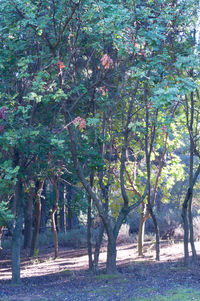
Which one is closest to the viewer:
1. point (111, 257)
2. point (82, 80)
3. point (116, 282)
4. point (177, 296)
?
point (177, 296)

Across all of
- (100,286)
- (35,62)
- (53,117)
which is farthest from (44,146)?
(100,286)

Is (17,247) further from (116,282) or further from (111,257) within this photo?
(116,282)

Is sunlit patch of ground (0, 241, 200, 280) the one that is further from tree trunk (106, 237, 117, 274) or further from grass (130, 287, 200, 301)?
grass (130, 287, 200, 301)

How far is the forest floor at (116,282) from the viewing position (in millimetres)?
7379

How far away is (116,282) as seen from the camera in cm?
880

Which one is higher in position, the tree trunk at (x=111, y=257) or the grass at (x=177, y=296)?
the tree trunk at (x=111, y=257)

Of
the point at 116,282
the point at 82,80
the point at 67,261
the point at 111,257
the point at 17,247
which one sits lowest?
the point at 67,261

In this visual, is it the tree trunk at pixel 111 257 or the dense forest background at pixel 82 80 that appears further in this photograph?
the tree trunk at pixel 111 257

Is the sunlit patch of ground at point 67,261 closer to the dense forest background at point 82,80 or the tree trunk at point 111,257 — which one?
the dense forest background at point 82,80

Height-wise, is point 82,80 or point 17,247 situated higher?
point 82,80

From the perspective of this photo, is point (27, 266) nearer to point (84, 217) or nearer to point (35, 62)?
point (35, 62)

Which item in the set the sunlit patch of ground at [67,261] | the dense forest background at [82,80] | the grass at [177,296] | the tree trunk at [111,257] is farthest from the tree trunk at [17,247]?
the grass at [177,296]

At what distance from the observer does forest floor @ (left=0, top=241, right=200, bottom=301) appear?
738 centimetres

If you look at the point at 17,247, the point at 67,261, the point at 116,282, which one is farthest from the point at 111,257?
the point at 67,261
